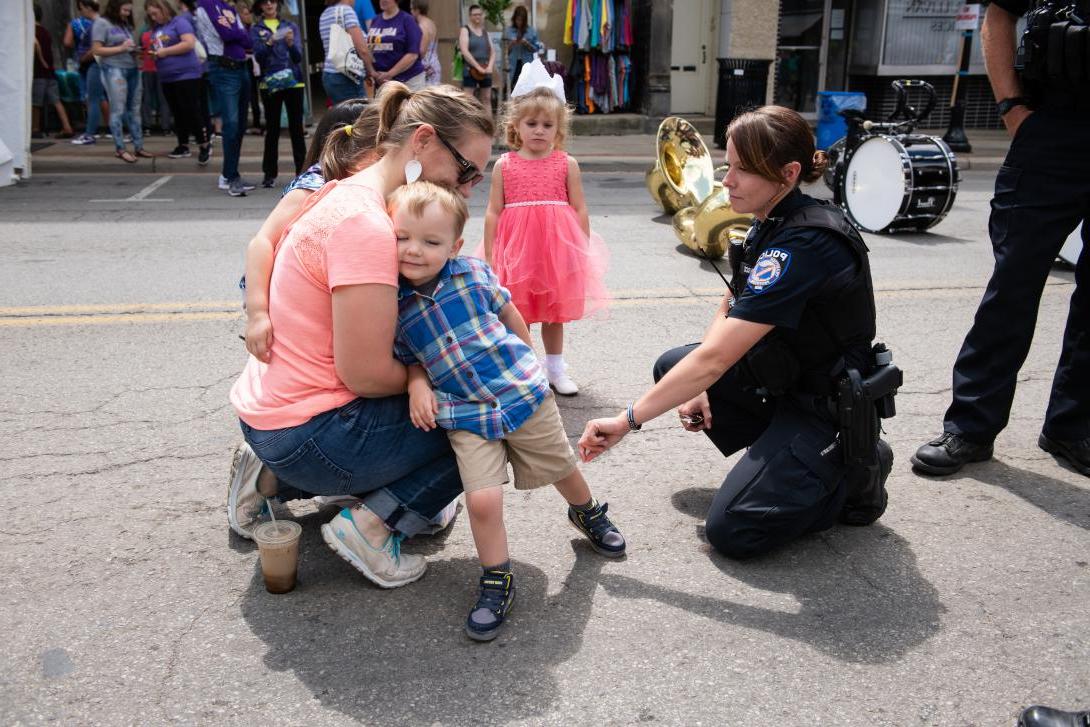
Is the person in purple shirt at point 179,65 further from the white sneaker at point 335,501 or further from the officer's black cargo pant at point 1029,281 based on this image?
the officer's black cargo pant at point 1029,281

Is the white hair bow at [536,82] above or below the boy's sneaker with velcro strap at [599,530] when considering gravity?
above

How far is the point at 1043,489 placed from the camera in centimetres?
340

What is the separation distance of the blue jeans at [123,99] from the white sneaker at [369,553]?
10066 mm

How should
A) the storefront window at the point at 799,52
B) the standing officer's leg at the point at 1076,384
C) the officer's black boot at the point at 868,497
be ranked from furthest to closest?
the storefront window at the point at 799,52 → the standing officer's leg at the point at 1076,384 → the officer's black boot at the point at 868,497

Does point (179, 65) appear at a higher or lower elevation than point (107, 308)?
higher

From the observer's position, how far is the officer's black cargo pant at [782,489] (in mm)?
2865

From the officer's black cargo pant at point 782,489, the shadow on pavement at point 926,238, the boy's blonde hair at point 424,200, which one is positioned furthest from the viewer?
the shadow on pavement at point 926,238

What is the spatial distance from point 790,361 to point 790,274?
30cm

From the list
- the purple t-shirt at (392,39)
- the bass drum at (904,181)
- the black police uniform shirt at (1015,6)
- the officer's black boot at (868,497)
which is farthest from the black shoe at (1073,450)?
the purple t-shirt at (392,39)

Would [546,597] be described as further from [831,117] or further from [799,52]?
[799,52]

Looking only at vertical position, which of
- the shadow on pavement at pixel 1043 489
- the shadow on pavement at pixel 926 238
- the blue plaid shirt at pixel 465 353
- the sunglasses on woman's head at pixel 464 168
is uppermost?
the sunglasses on woman's head at pixel 464 168

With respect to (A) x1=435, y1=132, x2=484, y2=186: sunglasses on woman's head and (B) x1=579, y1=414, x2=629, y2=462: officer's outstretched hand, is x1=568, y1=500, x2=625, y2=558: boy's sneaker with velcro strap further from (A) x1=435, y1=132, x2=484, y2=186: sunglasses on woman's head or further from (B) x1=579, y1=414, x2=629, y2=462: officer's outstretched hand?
(A) x1=435, y1=132, x2=484, y2=186: sunglasses on woman's head

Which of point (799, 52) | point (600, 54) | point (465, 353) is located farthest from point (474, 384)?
point (799, 52)

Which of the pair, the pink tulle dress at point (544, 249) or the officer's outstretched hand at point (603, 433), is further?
the pink tulle dress at point (544, 249)
